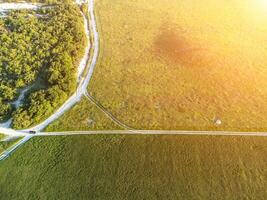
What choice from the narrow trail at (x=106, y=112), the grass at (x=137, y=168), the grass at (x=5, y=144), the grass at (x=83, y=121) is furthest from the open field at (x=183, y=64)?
the grass at (x=5, y=144)

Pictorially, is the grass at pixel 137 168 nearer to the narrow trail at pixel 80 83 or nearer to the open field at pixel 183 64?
the narrow trail at pixel 80 83

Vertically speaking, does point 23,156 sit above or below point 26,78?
below

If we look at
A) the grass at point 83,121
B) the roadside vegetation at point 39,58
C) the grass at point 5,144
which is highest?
the roadside vegetation at point 39,58

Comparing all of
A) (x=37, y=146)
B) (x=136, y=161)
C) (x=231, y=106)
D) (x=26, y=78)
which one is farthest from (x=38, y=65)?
(x=231, y=106)

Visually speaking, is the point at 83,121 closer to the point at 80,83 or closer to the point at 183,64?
the point at 80,83

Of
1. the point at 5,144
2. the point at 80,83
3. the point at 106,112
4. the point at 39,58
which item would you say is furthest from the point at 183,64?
the point at 5,144

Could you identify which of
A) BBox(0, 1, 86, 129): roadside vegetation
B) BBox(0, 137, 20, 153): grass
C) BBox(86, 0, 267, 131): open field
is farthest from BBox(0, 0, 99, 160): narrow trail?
BBox(86, 0, 267, 131): open field

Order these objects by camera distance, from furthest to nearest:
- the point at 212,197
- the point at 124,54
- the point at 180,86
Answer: the point at 124,54 < the point at 180,86 < the point at 212,197

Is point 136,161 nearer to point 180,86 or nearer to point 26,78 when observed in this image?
point 180,86
